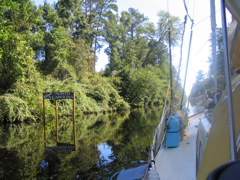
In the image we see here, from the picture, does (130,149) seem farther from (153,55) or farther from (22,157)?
(153,55)

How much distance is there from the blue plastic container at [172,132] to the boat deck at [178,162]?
4.5 inches

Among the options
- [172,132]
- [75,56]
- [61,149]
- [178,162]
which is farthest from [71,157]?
[75,56]

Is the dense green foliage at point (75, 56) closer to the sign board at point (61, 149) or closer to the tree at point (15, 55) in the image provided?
the tree at point (15, 55)

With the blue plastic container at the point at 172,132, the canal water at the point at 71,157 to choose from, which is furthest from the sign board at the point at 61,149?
the blue plastic container at the point at 172,132

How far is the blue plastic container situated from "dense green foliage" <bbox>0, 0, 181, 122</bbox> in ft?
11.1

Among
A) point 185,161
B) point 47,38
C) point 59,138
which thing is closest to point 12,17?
point 47,38

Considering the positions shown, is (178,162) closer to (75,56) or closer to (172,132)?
(172,132)

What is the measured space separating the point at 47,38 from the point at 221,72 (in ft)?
75.4

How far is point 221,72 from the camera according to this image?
3.43 m

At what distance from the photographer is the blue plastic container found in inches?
181

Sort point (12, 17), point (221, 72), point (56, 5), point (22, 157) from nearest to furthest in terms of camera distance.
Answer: point (221, 72) → point (22, 157) → point (12, 17) → point (56, 5)

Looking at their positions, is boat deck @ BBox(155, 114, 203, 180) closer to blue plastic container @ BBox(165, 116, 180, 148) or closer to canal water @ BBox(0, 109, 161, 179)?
blue plastic container @ BBox(165, 116, 180, 148)

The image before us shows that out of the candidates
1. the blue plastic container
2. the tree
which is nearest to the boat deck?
the blue plastic container

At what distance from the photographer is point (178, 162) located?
394 centimetres
